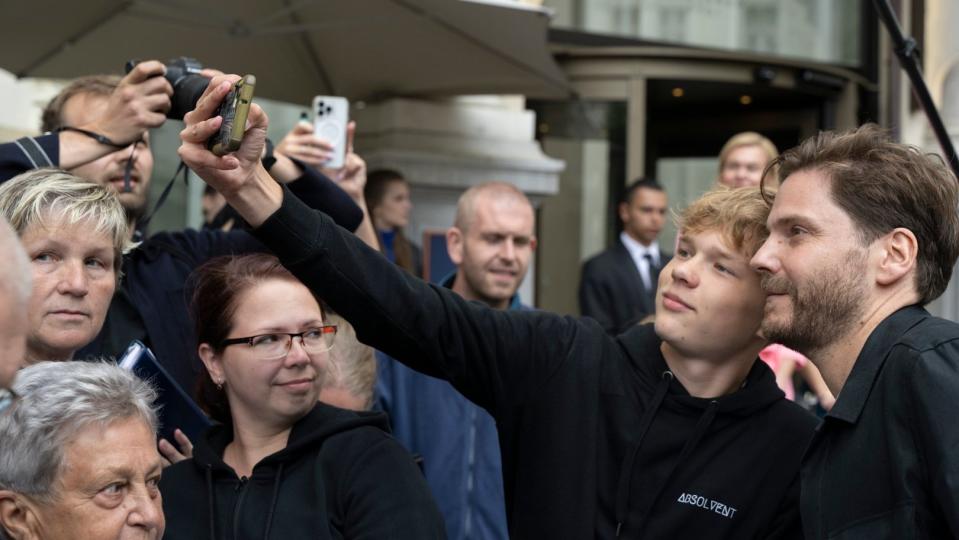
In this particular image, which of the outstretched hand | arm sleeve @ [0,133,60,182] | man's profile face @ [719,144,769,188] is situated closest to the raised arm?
the outstretched hand

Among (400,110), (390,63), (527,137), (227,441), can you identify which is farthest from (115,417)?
(527,137)

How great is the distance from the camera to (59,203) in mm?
3160

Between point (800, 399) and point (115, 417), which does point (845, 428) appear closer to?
point (115, 417)

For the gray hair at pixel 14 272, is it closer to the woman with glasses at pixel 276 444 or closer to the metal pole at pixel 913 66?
the woman with glasses at pixel 276 444

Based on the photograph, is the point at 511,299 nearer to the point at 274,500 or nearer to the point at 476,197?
the point at 476,197

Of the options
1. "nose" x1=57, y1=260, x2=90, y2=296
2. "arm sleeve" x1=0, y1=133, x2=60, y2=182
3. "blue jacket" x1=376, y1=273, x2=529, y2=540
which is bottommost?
"blue jacket" x1=376, y1=273, x2=529, y2=540

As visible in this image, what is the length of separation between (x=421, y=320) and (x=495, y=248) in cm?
216

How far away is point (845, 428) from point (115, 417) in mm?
1409

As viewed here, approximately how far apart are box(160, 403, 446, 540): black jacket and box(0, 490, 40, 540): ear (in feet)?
1.33

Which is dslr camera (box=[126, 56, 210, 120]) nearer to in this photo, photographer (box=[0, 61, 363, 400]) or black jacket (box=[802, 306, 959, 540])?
photographer (box=[0, 61, 363, 400])

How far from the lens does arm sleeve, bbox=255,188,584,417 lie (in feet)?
8.33

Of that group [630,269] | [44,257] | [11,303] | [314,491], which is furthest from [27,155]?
[630,269]

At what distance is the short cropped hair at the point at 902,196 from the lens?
2.72 m

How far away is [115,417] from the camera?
8.89 feet
